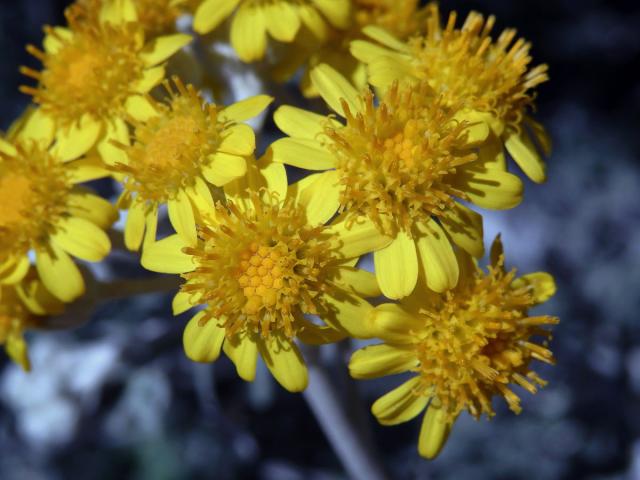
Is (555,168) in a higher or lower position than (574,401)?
higher

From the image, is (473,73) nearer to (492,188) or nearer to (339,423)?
(492,188)

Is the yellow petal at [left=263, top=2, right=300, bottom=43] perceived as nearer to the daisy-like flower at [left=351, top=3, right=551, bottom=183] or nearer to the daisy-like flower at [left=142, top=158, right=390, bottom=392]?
the daisy-like flower at [left=351, top=3, right=551, bottom=183]

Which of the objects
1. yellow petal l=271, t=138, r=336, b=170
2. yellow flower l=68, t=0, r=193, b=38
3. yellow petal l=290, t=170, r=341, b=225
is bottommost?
yellow petal l=290, t=170, r=341, b=225

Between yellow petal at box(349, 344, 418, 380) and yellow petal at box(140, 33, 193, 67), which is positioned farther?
yellow petal at box(140, 33, 193, 67)

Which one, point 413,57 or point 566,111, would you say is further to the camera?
point 566,111

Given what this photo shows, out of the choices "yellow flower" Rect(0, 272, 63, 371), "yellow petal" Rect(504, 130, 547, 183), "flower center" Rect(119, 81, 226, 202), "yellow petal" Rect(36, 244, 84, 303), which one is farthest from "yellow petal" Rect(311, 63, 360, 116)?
"yellow flower" Rect(0, 272, 63, 371)

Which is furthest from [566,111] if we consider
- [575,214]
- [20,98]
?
[20,98]

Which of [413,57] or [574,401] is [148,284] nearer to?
[413,57]
